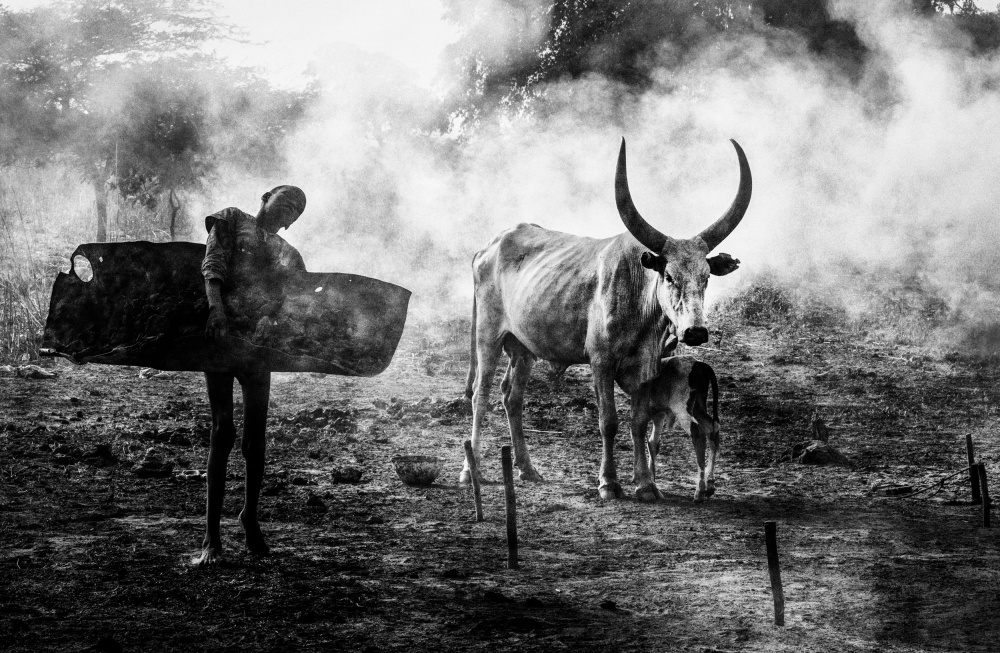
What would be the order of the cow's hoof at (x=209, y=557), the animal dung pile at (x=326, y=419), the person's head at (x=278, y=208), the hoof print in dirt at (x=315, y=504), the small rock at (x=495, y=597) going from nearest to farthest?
the small rock at (x=495, y=597) → the cow's hoof at (x=209, y=557) → the person's head at (x=278, y=208) → the hoof print in dirt at (x=315, y=504) → the animal dung pile at (x=326, y=419)

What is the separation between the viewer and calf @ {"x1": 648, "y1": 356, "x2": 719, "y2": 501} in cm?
793

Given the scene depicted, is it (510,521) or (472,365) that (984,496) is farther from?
(472,365)

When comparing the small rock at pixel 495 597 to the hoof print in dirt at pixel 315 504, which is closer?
the small rock at pixel 495 597

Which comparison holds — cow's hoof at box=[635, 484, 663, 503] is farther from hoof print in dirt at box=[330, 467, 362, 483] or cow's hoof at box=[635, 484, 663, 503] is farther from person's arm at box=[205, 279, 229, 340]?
person's arm at box=[205, 279, 229, 340]

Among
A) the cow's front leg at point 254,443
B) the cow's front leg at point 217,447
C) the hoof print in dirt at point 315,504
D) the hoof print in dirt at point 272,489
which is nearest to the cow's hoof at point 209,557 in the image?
the cow's front leg at point 217,447

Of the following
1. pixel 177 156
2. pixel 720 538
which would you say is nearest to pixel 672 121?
pixel 177 156

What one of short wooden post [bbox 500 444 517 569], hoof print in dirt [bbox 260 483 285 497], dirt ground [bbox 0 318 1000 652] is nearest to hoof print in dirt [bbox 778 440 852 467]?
dirt ground [bbox 0 318 1000 652]

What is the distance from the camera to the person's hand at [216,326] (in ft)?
17.7

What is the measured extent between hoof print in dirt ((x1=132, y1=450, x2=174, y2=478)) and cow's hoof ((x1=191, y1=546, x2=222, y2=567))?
272 cm

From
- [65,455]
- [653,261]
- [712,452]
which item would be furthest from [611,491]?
[65,455]

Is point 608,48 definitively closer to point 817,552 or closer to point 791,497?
point 791,497

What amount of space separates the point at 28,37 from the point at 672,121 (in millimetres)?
11892

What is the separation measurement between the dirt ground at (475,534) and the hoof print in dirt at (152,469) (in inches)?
0.5

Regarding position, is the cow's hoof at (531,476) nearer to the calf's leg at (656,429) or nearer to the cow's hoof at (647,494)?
the calf's leg at (656,429)
